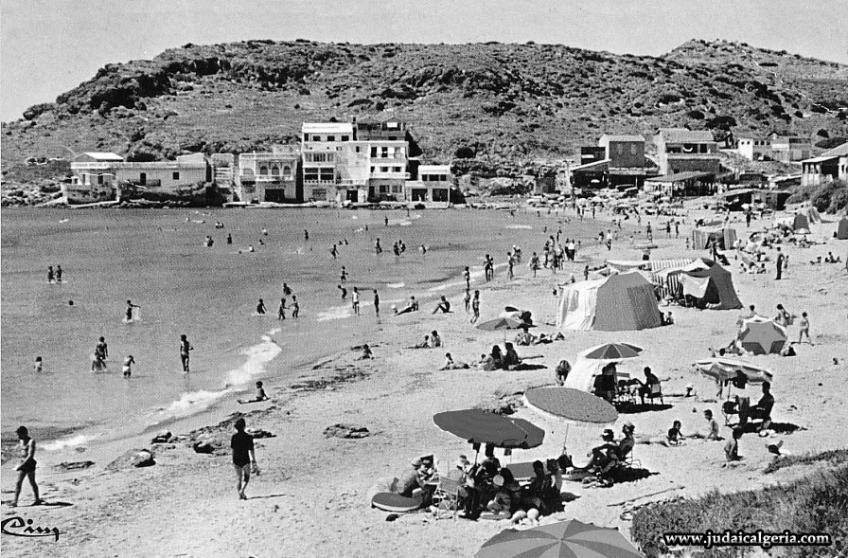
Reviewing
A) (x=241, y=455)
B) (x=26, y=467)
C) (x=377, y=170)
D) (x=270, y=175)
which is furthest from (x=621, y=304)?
(x=270, y=175)

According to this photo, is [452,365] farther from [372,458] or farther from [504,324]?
[372,458]

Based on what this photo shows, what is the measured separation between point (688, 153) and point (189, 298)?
62892 millimetres

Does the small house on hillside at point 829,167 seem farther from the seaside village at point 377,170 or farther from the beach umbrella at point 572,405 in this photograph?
the beach umbrella at point 572,405

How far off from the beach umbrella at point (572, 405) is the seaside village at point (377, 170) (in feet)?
226

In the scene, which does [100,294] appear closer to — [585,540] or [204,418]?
[204,418]

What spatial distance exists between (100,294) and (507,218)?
42320 millimetres

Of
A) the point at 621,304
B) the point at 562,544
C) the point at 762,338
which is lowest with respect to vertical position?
the point at 762,338

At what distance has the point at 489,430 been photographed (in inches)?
392

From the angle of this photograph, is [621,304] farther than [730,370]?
Yes

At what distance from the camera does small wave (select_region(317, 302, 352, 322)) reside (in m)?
28.2

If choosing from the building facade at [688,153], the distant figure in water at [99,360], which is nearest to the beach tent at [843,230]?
the distant figure in water at [99,360]
